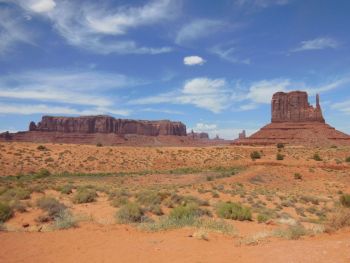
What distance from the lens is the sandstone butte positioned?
109000 millimetres

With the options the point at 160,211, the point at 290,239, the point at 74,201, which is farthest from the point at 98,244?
the point at 74,201

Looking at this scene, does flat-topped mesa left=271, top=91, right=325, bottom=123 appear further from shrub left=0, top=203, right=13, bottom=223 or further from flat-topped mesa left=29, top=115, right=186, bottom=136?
shrub left=0, top=203, right=13, bottom=223

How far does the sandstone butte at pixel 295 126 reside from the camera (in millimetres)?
109000

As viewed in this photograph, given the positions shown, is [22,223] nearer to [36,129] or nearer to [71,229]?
[71,229]

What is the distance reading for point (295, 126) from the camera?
125250 mm

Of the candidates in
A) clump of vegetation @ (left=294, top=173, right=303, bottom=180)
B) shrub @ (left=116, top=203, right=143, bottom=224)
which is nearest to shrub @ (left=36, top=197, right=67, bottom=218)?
shrub @ (left=116, top=203, right=143, bottom=224)

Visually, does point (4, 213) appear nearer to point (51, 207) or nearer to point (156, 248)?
point (51, 207)

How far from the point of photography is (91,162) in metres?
51.7

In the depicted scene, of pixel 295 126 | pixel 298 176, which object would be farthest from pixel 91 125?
pixel 298 176

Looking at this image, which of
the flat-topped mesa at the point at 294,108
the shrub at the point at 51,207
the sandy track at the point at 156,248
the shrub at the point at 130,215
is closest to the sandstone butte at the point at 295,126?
the flat-topped mesa at the point at 294,108

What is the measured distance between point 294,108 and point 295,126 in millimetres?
14899

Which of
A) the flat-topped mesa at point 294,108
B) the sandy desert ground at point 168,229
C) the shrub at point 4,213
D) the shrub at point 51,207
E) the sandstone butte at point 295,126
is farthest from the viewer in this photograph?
the flat-topped mesa at point 294,108

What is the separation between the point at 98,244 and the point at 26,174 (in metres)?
35.9

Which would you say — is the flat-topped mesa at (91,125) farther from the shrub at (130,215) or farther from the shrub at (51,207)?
A: the shrub at (130,215)
